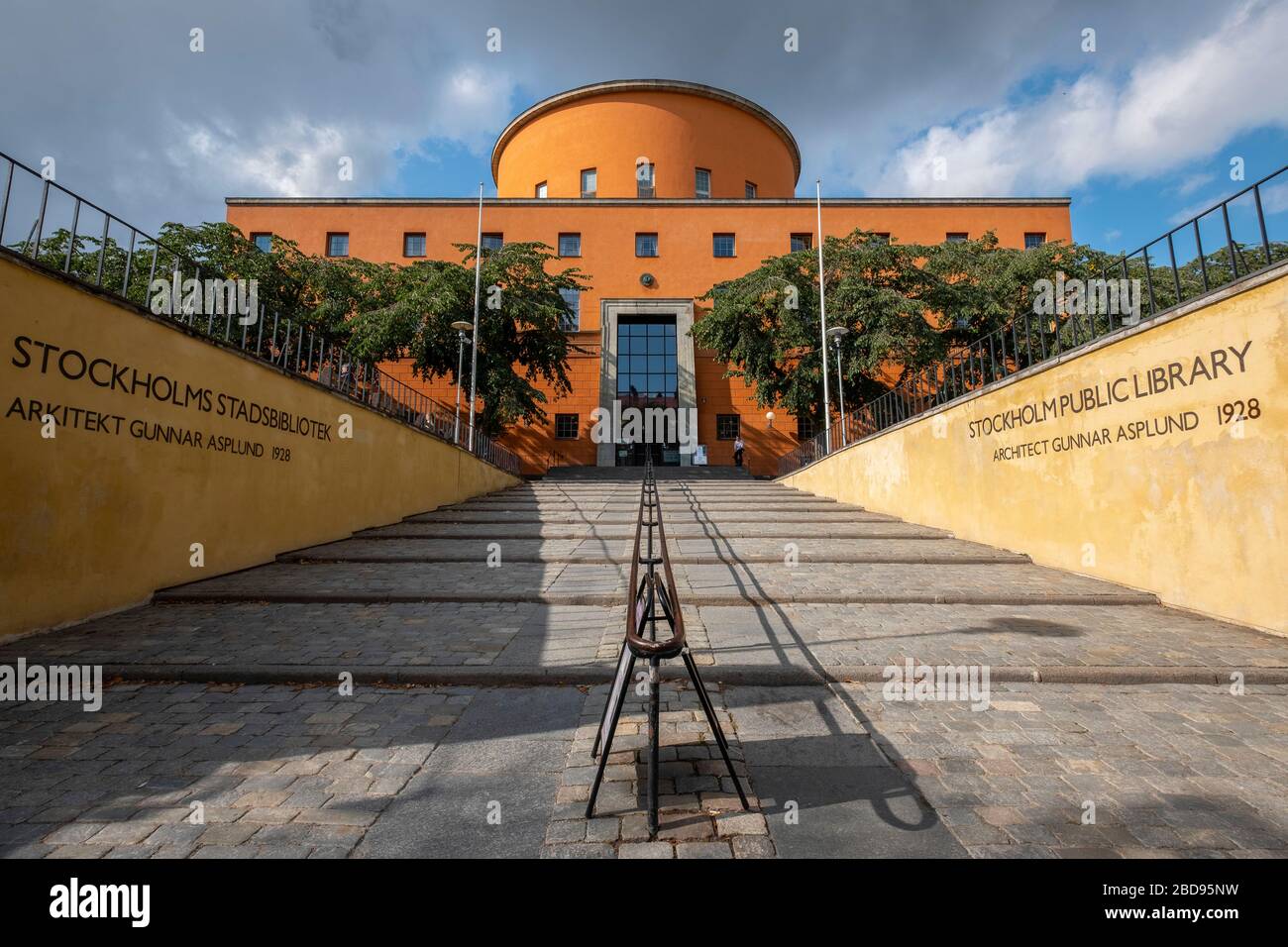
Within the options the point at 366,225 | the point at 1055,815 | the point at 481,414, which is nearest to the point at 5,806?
the point at 1055,815

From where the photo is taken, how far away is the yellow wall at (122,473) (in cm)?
521

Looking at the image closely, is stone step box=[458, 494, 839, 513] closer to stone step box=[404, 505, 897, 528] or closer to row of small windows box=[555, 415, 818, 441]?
stone step box=[404, 505, 897, 528]

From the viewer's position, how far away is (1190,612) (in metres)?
6.12

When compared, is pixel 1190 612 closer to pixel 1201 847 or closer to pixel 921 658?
pixel 921 658

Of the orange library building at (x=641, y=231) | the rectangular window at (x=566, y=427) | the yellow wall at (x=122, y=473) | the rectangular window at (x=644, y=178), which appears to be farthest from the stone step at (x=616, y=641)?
the rectangular window at (x=644, y=178)

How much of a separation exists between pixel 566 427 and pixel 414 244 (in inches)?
534

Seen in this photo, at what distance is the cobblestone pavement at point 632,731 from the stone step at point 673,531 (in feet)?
11.3

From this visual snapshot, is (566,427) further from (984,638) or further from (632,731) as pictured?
(632,731)

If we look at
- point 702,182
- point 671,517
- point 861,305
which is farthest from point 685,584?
point 702,182

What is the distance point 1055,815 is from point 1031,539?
7.19 m

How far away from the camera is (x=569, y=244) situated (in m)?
32.1

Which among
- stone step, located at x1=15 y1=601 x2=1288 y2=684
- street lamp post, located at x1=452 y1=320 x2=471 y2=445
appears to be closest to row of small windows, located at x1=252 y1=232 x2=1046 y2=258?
street lamp post, located at x1=452 y1=320 x2=471 y2=445

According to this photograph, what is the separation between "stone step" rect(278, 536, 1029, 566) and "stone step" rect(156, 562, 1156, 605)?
23 centimetres

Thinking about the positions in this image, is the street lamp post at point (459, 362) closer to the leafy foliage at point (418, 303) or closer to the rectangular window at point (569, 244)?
the leafy foliage at point (418, 303)
